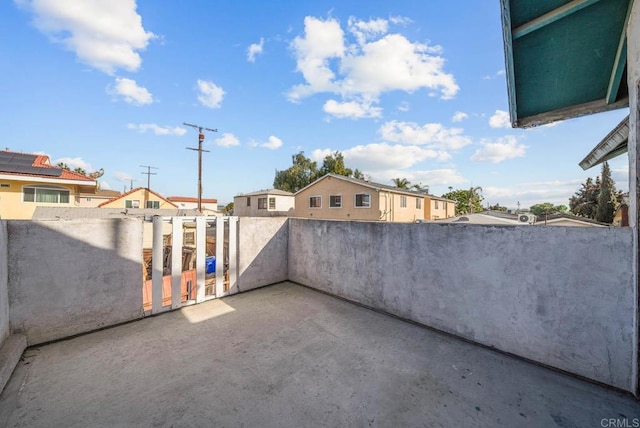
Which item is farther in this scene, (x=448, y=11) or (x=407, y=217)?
(x=407, y=217)

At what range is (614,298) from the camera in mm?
2215

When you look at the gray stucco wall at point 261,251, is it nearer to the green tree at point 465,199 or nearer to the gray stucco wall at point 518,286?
the gray stucco wall at point 518,286

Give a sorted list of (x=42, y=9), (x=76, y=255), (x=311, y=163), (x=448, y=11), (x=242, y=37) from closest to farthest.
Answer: (x=76, y=255) < (x=42, y=9) < (x=448, y=11) < (x=242, y=37) < (x=311, y=163)

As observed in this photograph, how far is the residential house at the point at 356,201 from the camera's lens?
1588cm

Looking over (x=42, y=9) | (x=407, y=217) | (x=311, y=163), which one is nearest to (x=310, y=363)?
(x=42, y=9)

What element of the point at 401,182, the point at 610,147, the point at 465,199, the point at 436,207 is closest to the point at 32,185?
the point at 610,147

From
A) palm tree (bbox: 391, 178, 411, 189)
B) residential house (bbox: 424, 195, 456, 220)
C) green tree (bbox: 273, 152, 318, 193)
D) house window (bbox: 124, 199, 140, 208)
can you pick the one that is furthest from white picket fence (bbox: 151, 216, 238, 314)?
house window (bbox: 124, 199, 140, 208)

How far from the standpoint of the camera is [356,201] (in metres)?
16.5

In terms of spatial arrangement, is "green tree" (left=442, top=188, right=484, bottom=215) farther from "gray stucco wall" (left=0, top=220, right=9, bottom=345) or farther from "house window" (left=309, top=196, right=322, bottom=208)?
"gray stucco wall" (left=0, top=220, right=9, bottom=345)

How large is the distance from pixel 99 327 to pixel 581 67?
7507mm

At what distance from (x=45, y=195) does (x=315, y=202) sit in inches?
588

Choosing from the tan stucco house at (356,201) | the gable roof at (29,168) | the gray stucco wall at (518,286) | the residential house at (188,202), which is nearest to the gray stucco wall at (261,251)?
the gray stucco wall at (518,286)

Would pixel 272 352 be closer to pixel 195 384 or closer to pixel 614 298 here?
pixel 195 384

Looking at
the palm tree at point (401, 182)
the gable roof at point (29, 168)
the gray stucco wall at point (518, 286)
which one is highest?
the palm tree at point (401, 182)
